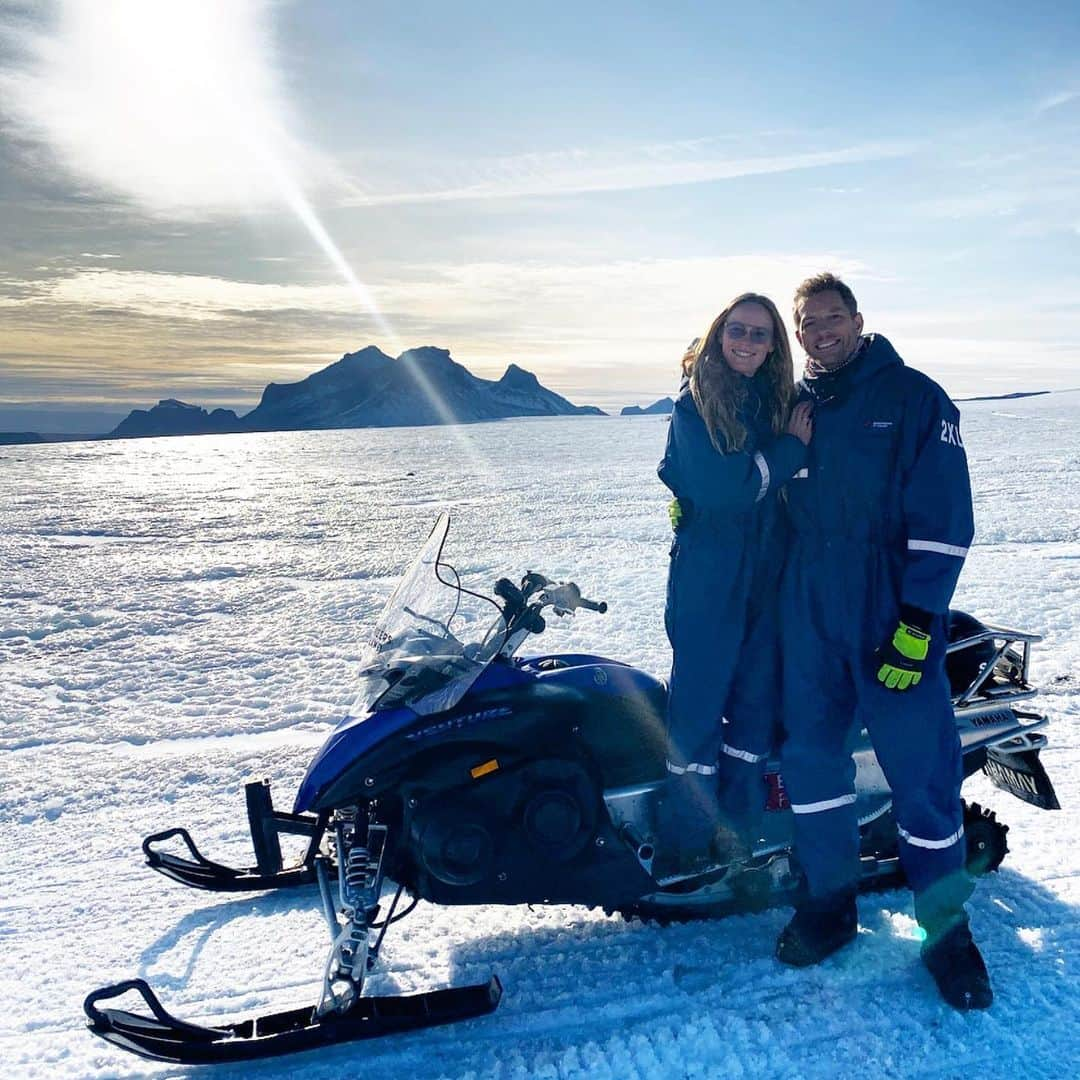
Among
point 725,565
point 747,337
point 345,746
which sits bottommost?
point 345,746

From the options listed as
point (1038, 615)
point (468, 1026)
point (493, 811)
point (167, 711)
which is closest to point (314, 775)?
point (493, 811)

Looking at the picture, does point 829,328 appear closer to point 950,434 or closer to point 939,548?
point 950,434

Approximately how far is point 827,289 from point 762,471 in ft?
1.96

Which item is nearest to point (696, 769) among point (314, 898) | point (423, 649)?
point (423, 649)

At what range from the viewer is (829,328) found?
2.65 metres

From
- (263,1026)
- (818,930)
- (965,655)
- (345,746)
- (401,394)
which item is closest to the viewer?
(263,1026)

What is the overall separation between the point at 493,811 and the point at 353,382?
461ft

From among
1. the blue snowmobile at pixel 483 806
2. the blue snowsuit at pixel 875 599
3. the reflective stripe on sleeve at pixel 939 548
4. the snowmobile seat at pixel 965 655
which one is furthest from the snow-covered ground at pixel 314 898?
the reflective stripe on sleeve at pixel 939 548

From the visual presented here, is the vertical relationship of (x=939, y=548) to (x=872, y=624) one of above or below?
above

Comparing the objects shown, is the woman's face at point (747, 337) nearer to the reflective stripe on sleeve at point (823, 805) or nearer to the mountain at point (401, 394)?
the reflective stripe on sleeve at point (823, 805)

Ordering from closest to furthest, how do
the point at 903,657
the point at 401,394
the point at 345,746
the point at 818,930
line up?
the point at 903,657, the point at 345,746, the point at 818,930, the point at 401,394

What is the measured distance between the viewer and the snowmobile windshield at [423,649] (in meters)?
2.65

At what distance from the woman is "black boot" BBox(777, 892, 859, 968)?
12.9 inches

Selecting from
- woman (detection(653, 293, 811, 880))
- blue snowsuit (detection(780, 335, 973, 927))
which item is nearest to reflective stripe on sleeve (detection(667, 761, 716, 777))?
woman (detection(653, 293, 811, 880))
